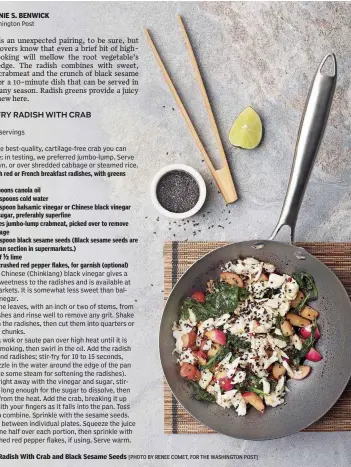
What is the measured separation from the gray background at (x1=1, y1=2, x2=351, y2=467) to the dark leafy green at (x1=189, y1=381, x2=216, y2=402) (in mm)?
154

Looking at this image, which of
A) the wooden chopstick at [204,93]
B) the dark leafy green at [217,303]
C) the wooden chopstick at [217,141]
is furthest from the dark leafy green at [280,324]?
the wooden chopstick at [204,93]

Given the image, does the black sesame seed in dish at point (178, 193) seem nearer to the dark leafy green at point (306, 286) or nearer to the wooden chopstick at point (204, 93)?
the wooden chopstick at point (204, 93)

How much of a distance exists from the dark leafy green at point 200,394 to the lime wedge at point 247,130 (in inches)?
28.8

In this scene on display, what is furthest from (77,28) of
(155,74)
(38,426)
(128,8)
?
(38,426)

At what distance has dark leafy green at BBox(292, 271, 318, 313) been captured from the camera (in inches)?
69.2

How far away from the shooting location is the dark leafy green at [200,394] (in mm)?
1724

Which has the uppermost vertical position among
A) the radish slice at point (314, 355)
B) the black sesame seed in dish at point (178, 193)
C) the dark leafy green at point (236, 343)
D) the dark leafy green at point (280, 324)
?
the black sesame seed in dish at point (178, 193)

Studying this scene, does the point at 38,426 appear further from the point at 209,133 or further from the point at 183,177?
the point at 209,133

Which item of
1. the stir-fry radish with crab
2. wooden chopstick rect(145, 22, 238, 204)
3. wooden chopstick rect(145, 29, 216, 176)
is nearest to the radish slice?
the stir-fry radish with crab

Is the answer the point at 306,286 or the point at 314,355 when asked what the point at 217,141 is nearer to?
the point at 306,286

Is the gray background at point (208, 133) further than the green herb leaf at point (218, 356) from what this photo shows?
Yes

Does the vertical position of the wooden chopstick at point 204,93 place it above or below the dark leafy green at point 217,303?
above

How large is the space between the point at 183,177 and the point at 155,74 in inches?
13.9

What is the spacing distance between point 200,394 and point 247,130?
2.63 ft
